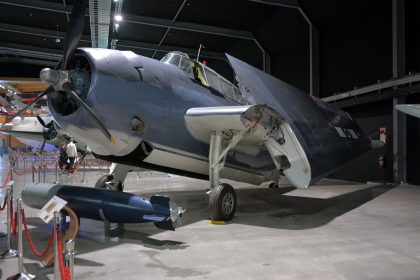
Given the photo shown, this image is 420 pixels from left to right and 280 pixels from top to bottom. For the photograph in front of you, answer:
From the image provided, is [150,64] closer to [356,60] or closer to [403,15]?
[403,15]

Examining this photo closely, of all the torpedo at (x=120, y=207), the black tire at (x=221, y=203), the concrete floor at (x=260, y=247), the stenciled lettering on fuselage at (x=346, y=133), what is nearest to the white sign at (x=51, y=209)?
the concrete floor at (x=260, y=247)

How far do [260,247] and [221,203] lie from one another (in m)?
1.77

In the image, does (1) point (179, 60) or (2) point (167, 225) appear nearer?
(2) point (167, 225)

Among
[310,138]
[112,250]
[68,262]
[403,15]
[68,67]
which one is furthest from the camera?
[403,15]

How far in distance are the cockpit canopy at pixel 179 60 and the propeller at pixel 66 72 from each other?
2.01 m

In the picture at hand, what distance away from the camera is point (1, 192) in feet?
34.9

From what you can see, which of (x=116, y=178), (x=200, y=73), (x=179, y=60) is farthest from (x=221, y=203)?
(x=116, y=178)

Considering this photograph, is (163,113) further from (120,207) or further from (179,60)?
(120,207)

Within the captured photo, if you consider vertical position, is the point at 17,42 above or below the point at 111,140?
above

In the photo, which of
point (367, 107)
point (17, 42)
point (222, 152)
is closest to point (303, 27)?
point (367, 107)

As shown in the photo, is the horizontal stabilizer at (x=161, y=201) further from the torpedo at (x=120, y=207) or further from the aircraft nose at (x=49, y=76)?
the aircraft nose at (x=49, y=76)

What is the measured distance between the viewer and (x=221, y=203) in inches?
269

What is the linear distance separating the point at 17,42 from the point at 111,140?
25.3 meters

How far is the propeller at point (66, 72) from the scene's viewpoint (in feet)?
17.0
